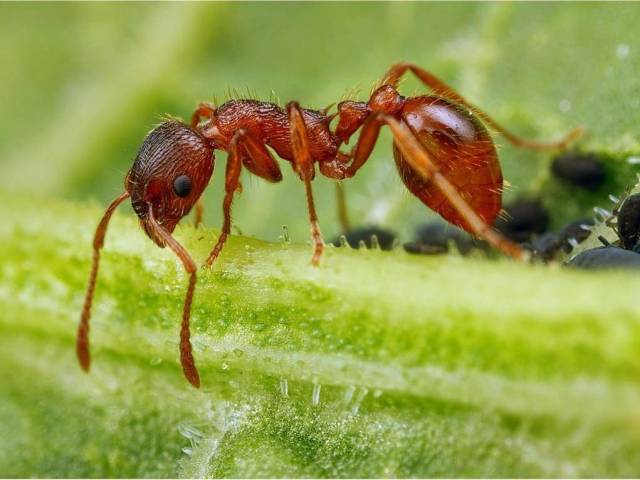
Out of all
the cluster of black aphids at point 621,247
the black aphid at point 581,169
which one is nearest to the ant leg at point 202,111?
the black aphid at point 581,169

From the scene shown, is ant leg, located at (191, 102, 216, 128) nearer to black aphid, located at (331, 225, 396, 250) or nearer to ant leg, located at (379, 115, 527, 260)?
black aphid, located at (331, 225, 396, 250)

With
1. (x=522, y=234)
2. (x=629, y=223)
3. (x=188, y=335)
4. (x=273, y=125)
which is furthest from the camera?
(x=273, y=125)

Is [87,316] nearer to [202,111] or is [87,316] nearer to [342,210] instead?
[202,111]

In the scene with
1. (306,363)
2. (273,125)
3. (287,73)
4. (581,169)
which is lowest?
(306,363)

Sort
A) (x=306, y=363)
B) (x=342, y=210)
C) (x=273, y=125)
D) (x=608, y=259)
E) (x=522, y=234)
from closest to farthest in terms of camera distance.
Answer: (x=608, y=259) < (x=306, y=363) < (x=522, y=234) < (x=273, y=125) < (x=342, y=210)

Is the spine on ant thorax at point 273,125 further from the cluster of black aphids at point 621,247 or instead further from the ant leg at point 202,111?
the cluster of black aphids at point 621,247

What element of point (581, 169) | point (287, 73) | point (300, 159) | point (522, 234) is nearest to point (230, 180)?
point (300, 159)

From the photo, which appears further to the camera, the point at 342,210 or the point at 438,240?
the point at 342,210
